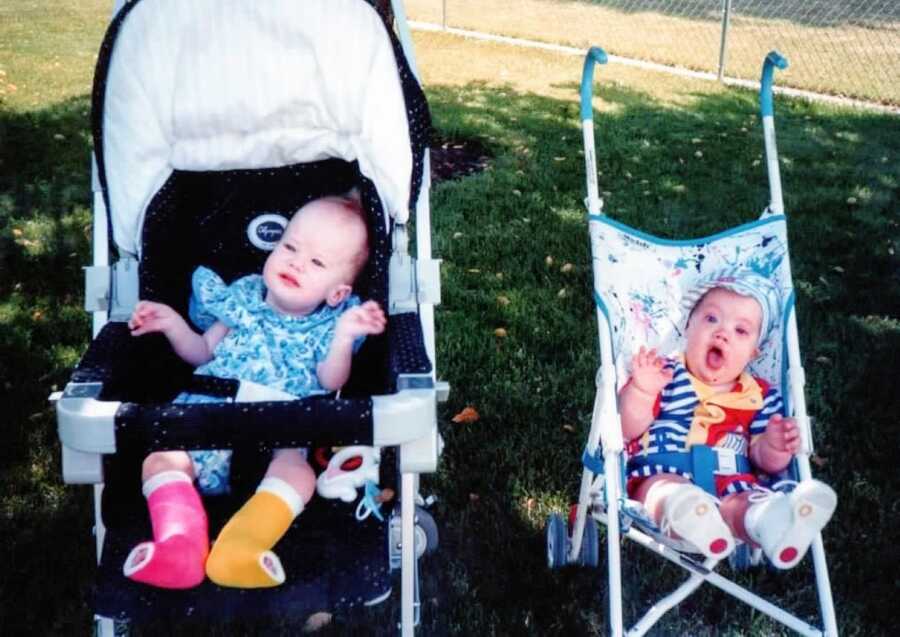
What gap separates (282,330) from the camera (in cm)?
270

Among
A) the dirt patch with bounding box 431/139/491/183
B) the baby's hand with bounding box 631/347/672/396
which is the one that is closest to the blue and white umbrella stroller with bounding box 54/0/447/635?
the baby's hand with bounding box 631/347/672/396

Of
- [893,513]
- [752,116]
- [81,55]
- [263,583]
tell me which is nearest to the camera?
[263,583]

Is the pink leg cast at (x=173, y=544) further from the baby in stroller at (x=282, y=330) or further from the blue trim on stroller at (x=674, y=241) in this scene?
the blue trim on stroller at (x=674, y=241)

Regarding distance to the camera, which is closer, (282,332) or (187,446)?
(187,446)

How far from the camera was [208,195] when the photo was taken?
9.46 ft

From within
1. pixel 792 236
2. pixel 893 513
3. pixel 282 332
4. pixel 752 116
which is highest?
pixel 752 116

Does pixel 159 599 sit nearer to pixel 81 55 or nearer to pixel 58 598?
pixel 58 598

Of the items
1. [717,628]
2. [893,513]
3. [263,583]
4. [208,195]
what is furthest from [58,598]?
[893,513]

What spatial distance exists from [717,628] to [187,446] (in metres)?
1.81

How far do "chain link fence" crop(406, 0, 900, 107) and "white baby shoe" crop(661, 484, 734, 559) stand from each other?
8174 millimetres

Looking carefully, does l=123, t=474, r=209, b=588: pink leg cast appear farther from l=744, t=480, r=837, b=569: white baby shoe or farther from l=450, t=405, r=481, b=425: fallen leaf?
l=450, t=405, r=481, b=425: fallen leaf

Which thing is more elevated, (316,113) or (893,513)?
(316,113)

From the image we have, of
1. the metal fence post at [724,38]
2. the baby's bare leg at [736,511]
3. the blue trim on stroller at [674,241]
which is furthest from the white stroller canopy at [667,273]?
Result: the metal fence post at [724,38]

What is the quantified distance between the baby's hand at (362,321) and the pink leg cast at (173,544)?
0.61 meters
